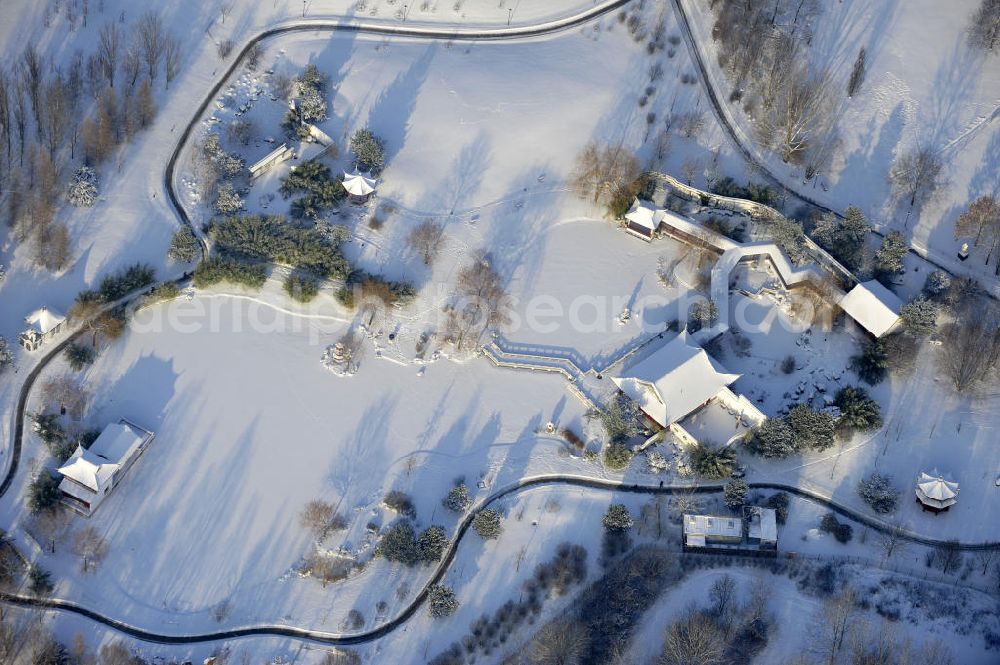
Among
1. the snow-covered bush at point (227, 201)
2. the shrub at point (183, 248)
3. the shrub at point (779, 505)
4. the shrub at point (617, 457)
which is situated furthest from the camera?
the snow-covered bush at point (227, 201)

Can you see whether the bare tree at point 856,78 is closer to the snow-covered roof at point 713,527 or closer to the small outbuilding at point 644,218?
the small outbuilding at point 644,218

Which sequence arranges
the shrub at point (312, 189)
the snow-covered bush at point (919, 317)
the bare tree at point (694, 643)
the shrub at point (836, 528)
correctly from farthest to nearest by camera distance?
the shrub at point (312, 189), the snow-covered bush at point (919, 317), the shrub at point (836, 528), the bare tree at point (694, 643)

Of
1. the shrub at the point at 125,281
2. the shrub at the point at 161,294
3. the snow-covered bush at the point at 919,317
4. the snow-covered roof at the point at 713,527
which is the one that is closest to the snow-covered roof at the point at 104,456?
the shrub at the point at 161,294

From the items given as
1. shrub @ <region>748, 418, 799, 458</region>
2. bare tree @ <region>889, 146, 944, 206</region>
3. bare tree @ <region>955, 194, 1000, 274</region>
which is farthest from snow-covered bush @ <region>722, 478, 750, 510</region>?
bare tree @ <region>889, 146, 944, 206</region>

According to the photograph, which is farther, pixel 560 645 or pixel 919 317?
pixel 919 317

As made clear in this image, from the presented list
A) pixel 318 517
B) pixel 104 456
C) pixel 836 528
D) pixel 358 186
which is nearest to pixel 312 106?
pixel 358 186

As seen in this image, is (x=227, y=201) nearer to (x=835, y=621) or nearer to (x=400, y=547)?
(x=400, y=547)

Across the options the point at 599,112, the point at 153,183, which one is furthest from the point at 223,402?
the point at 599,112
